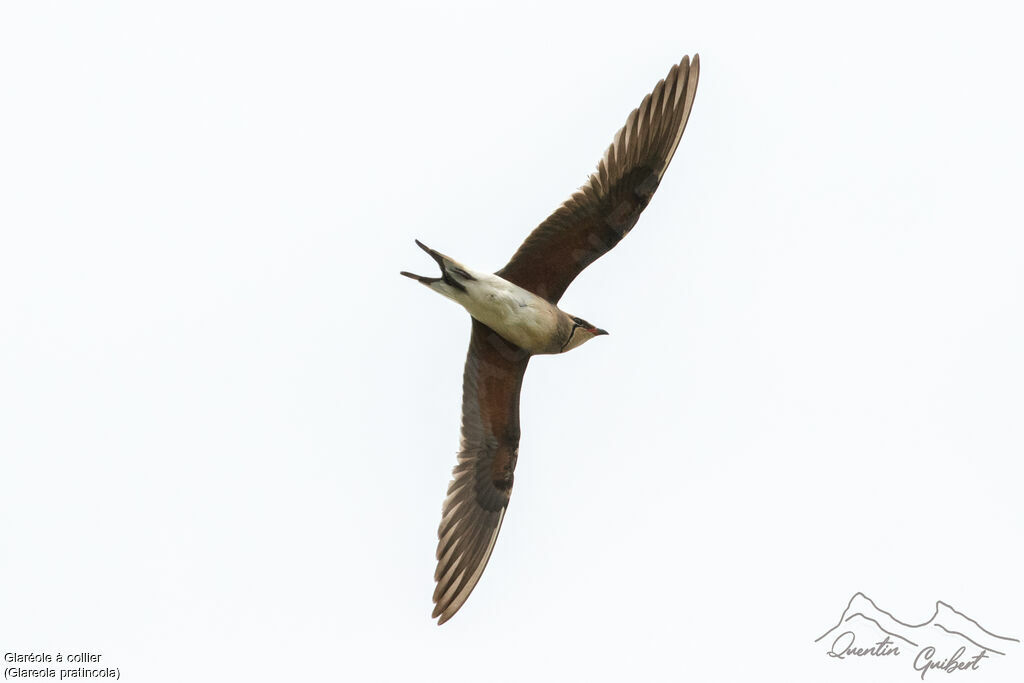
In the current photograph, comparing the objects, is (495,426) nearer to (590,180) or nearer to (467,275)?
(467,275)

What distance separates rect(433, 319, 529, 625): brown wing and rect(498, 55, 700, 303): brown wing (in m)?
1.71

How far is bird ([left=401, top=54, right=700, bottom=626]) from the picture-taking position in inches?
563

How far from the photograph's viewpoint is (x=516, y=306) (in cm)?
1444

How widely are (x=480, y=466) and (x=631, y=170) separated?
4.22 m

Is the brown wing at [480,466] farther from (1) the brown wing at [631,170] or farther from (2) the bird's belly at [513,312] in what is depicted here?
(1) the brown wing at [631,170]

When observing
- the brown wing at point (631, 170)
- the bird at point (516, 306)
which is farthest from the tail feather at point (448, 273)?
the brown wing at point (631, 170)

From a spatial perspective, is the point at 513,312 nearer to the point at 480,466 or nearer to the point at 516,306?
the point at 516,306

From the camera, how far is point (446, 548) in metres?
15.5

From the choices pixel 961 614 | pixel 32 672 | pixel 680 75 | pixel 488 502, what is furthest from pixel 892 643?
pixel 32 672

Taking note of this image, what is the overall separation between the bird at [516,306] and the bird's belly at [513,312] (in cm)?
1

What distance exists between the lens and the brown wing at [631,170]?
14242 millimetres

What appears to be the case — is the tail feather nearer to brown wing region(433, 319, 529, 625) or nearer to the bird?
the bird

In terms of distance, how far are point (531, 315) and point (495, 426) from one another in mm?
1952

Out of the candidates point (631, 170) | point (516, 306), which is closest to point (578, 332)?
point (516, 306)
